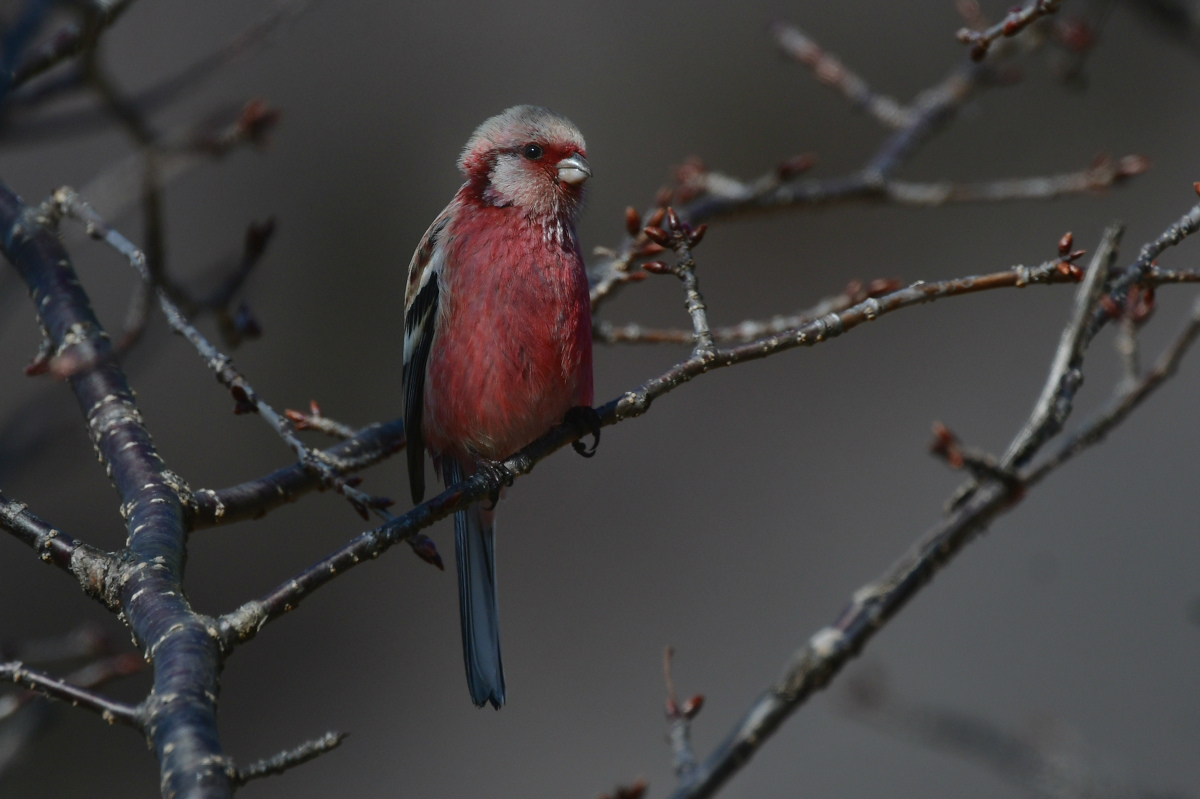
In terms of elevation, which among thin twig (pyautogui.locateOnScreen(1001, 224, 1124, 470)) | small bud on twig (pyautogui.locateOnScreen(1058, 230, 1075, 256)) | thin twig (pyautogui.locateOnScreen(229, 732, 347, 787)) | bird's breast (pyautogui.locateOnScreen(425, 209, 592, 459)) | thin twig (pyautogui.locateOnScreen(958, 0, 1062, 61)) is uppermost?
bird's breast (pyautogui.locateOnScreen(425, 209, 592, 459))

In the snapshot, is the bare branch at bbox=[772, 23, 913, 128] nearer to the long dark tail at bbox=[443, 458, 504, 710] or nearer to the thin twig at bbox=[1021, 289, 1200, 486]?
the thin twig at bbox=[1021, 289, 1200, 486]

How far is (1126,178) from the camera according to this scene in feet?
12.1

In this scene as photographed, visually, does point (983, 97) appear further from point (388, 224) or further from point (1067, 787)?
point (1067, 787)

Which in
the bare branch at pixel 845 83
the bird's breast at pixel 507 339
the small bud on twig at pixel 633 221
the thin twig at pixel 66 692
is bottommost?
the thin twig at pixel 66 692

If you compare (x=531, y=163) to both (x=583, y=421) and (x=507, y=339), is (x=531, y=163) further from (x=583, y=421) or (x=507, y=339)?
(x=583, y=421)

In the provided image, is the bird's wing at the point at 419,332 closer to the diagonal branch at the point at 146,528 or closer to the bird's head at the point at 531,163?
the bird's head at the point at 531,163

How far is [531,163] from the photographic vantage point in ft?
11.6

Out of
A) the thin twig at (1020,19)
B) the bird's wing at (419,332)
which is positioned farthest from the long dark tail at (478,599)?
the thin twig at (1020,19)

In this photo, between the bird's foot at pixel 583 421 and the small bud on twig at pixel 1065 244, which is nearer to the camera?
the small bud on twig at pixel 1065 244

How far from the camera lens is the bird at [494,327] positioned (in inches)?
127

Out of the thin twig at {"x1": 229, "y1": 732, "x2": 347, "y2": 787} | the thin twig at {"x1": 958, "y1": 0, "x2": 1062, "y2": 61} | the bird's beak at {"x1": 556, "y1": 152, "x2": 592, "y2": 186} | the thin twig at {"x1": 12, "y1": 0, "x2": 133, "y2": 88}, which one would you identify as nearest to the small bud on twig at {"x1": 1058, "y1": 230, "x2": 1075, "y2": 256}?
the thin twig at {"x1": 958, "y1": 0, "x2": 1062, "y2": 61}

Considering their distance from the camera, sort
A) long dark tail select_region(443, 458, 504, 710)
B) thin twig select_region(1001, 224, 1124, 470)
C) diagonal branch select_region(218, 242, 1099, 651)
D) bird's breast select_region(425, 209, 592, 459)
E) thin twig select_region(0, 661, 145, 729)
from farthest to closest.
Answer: long dark tail select_region(443, 458, 504, 710) → bird's breast select_region(425, 209, 592, 459) → thin twig select_region(1001, 224, 1124, 470) → diagonal branch select_region(218, 242, 1099, 651) → thin twig select_region(0, 661, 145, 729)

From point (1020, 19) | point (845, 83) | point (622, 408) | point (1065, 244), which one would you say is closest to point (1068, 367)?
point (1065, 244)

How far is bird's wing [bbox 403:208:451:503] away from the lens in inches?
134
